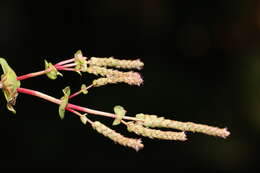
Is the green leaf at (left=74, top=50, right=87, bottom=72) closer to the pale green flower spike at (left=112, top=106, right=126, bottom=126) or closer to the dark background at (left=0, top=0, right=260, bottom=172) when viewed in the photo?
the pale green flower spike at (left=112, top=106, right=126, bottom=126)

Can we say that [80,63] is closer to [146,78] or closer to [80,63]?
[80,63]

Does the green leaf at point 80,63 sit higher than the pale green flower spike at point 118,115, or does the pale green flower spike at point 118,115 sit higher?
the green leaf at point 80,63

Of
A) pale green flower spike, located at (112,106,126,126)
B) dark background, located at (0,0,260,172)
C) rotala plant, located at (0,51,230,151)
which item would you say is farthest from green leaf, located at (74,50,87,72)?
dark background, located at (0,0,260,172)

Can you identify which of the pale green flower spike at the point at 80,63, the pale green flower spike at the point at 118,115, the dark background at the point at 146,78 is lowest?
the pale green flower spike at the point at 118,115

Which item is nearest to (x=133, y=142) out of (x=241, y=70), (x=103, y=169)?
(x=103, y=169)

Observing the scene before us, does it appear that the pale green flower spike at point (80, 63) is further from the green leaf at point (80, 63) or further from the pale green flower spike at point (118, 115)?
the pale green flower spike at point (118, 115)

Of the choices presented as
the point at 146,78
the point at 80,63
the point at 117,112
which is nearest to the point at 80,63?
the point at 80,63

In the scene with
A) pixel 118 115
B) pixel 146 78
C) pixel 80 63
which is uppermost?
pixel 146 78

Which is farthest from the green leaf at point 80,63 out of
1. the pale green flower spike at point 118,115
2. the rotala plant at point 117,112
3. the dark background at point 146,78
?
the dark background at point 146,78
